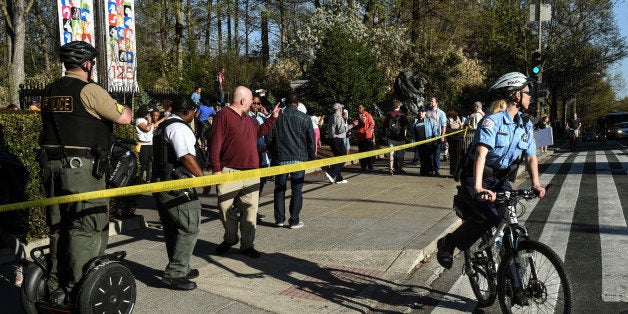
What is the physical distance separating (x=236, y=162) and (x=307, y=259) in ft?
4.18

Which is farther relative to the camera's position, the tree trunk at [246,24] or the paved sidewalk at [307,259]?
the tree trunk at [246,24]

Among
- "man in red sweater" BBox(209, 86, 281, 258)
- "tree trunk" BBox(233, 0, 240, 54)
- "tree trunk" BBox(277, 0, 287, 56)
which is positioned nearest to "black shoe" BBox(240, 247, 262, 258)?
"man in red sweater" BBox(209, 86, 281, 258)

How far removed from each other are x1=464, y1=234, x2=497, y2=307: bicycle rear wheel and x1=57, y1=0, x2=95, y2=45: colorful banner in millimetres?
9421

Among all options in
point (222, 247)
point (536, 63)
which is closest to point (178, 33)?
point (536, 63)

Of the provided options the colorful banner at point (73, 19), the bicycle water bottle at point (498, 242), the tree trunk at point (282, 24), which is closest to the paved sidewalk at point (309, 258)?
the bicycle water bottle at point (498, 242)

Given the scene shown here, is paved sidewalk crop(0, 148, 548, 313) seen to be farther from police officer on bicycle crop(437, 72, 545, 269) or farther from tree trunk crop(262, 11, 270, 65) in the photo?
tree trunk crop(262, 11, 270, 65)

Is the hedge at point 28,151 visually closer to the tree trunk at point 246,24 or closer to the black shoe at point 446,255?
the black shoe at point 446,255

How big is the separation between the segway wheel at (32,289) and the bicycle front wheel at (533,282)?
3236 millimetres

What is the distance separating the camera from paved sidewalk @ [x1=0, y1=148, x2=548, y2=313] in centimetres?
519

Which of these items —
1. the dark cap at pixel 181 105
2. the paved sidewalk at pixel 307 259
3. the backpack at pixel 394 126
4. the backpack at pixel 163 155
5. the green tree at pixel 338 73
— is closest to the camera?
the paved sidewalk at pixel 307 259

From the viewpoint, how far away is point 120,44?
12.4 m

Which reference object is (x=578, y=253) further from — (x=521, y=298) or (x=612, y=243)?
(x=521, y=298)

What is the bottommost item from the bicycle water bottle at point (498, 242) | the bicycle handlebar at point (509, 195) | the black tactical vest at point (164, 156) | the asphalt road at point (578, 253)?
the asphalt road at point (578, 253)

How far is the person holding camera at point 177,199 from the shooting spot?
545 centimetres
